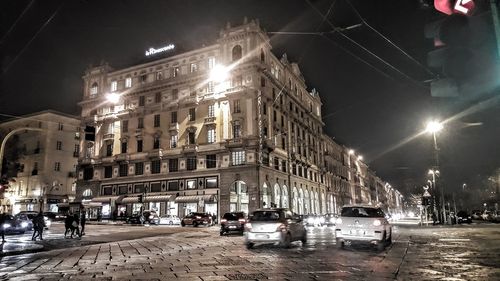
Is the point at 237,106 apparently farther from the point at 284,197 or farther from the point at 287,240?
the point at 287,240

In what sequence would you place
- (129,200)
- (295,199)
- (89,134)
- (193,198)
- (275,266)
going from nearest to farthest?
(275,266) < (89,134) < (193,198) < (129,200) < (295,199)

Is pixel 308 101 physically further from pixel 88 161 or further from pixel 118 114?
pixel 88 161

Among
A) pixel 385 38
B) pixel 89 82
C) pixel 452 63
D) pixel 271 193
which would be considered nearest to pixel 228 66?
pixel 271 193

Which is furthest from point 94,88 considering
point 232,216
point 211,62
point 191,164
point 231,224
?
point 231,224

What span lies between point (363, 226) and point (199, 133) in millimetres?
38800

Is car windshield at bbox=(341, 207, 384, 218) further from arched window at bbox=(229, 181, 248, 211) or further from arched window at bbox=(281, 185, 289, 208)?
arched window at bbox=(281, 185, 289, 208)

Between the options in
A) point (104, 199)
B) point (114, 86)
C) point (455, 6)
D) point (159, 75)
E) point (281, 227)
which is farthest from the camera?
point (114, 86)

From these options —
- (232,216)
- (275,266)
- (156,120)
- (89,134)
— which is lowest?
(275,266)

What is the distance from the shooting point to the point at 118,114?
2267 inches

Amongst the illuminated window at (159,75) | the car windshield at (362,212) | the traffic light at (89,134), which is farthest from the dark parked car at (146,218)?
the car windshield at (362,212)

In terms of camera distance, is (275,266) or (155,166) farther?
(155,166)

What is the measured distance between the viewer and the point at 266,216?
14.8 metres

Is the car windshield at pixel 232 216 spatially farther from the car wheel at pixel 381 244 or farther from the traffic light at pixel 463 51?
the traffic light at pixel 463 51

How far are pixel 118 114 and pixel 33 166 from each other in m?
22.8
